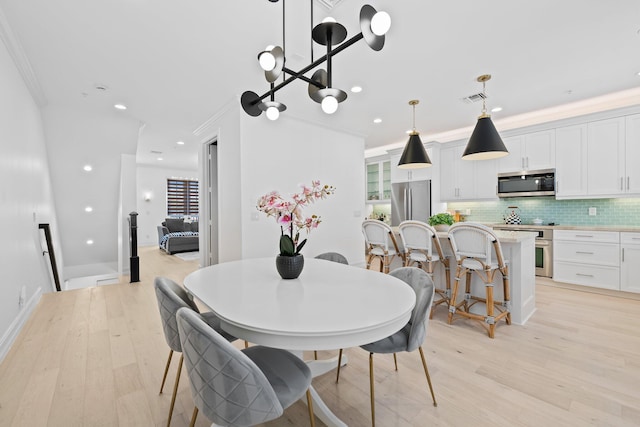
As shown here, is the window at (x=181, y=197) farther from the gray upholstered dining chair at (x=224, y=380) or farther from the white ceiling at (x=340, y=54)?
the gray upholstered dining chair at (x=224, y=380)

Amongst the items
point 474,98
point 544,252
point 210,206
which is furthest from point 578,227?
point 210,206

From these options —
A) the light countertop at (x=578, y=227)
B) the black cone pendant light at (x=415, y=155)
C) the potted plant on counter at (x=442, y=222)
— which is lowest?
the light countertop at (x=578, y=227)

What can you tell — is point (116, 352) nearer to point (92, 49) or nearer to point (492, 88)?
point (92, 49)

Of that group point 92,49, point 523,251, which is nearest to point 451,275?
point 523,251

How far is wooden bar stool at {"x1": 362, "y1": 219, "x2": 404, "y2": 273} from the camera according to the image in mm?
3357

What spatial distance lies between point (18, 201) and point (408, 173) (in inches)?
227

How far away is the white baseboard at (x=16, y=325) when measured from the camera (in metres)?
2.19

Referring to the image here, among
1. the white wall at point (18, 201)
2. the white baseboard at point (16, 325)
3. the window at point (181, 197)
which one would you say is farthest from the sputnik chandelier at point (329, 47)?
the window at point (181, 197)

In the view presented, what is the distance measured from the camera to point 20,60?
2.66 meters

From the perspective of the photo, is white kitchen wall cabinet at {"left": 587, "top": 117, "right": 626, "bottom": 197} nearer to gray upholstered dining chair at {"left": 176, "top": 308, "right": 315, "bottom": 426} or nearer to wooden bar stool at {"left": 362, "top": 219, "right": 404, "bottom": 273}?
wooden bar stool at {"left": 362, "top": 219, "right": 404, "bottom": 273}

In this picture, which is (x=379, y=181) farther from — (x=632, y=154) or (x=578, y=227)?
(x=632, y=154)

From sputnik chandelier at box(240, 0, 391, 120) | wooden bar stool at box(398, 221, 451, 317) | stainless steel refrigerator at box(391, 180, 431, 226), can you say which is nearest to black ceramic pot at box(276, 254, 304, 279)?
sputnik chandelier at box(240, 0, 391, 120)

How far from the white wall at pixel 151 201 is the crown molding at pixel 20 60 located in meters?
5.82

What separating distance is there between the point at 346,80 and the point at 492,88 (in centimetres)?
178
